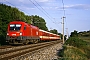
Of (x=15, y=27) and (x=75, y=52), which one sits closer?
(x=75, y=52)

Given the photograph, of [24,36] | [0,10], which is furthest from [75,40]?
[0,10]

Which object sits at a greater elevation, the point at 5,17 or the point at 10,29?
the point at 5,17

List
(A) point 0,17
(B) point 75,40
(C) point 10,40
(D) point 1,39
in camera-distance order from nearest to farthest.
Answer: (C) point 10,40 → (D) point 1,39 → (B) point 75,40 → (A) point 0,17

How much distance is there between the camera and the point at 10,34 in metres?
26.1

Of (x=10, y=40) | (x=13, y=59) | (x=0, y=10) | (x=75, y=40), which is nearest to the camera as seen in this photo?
(x=13, y=59)

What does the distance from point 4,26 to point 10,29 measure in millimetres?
24601

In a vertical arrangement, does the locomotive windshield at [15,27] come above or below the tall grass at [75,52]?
above

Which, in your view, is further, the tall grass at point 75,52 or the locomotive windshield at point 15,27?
the locomotive windshield at point 15,27

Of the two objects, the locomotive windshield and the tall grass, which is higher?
the locomotive windshield

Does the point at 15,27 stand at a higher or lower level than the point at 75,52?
higher

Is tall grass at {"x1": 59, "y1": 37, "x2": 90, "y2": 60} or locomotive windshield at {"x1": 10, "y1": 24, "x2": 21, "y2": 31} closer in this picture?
tall grass at {"x1": 59, "y1": 37, "x2": 90, "y2": 60}

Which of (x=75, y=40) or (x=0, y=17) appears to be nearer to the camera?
(x=75, y=40)

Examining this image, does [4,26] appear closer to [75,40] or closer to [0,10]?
[0,10]

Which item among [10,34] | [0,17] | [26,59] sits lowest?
[26,59]
